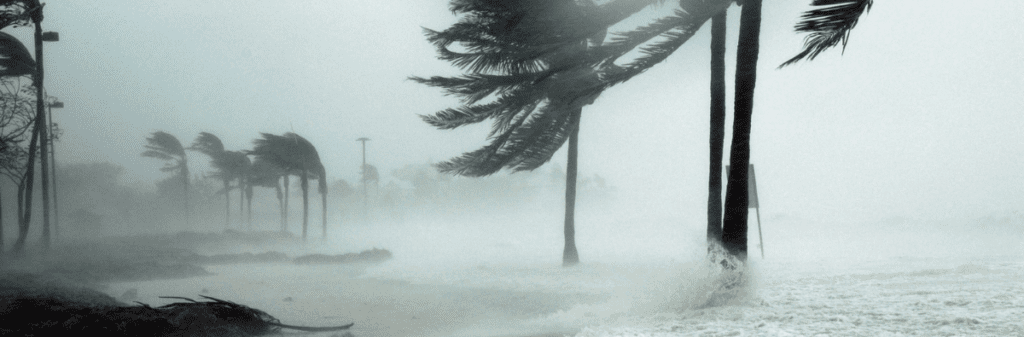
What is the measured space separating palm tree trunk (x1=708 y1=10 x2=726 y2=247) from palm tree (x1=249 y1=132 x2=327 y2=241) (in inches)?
912

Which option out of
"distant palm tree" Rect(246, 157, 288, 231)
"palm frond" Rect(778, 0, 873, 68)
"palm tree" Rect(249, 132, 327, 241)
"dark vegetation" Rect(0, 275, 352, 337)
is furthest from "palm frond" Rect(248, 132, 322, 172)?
"palm frond" Rect(778, 0, 873, 68)

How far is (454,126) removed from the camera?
1212 cm

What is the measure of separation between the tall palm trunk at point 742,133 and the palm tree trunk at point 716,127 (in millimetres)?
798

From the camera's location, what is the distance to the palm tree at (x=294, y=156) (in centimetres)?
2975

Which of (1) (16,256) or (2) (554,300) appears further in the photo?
(1) (16,256)

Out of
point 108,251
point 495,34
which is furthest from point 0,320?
point 108,251

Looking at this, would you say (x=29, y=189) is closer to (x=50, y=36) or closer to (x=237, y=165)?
(x=50, y=36)

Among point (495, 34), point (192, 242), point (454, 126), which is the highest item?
point (495, 34)

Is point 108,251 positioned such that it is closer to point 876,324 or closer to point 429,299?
point 429,299

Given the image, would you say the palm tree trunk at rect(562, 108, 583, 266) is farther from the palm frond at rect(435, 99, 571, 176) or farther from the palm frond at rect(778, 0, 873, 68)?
the palm frond at rect(778, 0, 873, 68)

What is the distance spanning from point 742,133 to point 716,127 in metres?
1.24

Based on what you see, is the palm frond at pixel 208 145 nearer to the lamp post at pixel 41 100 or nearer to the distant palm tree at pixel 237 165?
the distant palm tree at pixel 237 165

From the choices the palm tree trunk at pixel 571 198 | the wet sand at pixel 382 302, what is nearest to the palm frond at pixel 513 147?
the wet sand at pixel 382 302

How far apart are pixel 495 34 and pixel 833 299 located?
6.39m
